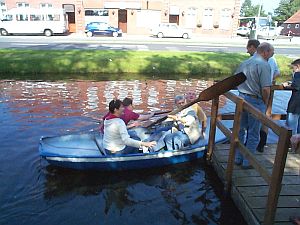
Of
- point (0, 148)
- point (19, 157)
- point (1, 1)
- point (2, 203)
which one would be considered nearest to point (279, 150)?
point (2, 203)

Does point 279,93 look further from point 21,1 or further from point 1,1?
point 1,1

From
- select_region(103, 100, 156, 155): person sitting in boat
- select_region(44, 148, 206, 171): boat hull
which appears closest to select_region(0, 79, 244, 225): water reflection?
select_region(44, 148, 206, 171): boat hull

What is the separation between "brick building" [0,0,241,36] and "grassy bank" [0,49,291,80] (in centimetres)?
2163

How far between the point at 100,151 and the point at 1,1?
41.0 meters

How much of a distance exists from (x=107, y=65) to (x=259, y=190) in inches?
558

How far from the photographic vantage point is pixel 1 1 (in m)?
40.8

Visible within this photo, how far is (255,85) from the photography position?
18.9 feet

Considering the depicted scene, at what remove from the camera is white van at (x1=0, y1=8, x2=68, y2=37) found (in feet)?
111

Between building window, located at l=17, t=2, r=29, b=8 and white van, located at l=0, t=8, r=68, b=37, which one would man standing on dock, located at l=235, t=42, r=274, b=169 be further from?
building window, located at l=17, t=2, r=29, b=8

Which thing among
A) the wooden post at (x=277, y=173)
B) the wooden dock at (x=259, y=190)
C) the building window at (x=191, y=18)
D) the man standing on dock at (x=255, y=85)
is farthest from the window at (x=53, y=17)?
the wooden post at (x=277, y=173)

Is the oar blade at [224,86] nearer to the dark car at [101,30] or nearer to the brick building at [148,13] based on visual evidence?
the dark car at [101,30]

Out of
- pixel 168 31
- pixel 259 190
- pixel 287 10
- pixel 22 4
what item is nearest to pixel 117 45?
pixel 168 31

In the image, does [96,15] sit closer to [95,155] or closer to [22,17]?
[22,17]

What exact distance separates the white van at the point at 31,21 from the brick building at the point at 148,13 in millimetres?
5232
